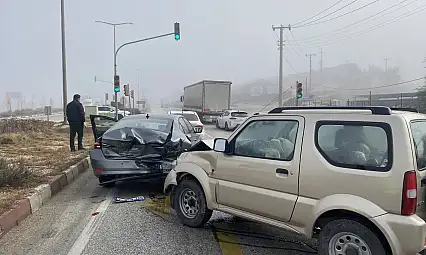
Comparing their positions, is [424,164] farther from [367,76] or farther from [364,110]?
[367,76]

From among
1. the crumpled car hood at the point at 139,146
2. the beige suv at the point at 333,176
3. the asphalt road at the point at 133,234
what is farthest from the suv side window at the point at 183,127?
the beige suv at the point at 333,176

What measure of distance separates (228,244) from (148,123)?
4.32m

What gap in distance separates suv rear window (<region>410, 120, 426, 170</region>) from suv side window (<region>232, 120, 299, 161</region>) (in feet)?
3.70

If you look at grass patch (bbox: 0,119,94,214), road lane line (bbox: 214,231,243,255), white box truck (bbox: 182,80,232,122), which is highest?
white box truck (bbox: 182,80,232,122)

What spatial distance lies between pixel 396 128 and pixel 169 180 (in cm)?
333

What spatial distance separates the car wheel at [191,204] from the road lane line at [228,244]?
0.29 metres

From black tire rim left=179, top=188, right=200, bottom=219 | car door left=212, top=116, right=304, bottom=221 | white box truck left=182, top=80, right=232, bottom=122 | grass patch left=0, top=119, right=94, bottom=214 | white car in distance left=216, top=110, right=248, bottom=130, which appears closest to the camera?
car door left=212, top=116, right=304, bottom=221

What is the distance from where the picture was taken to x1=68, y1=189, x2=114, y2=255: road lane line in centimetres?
464

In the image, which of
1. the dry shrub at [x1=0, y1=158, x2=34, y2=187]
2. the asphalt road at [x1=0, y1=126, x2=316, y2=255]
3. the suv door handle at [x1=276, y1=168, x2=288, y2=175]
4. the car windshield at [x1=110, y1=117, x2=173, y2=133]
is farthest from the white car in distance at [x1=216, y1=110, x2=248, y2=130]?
the suv door handle at [x1=276, y1=168, x2=288, y2=175]

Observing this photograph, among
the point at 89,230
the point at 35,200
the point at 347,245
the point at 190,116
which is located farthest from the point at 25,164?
the point at 190,116

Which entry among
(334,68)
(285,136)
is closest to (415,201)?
(285,136)

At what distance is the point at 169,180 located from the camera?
19.4 feet

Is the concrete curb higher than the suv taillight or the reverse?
the reverse

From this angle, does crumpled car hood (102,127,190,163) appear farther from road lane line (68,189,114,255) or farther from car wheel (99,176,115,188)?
road lane line (68,189,114,255)
